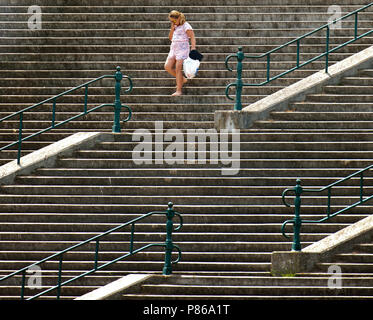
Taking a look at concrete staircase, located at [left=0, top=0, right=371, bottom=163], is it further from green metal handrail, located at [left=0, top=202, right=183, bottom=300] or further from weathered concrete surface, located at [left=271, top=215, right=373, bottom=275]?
weathered concrete surface, located at [left=271, top=215, right=373, bottom=275]

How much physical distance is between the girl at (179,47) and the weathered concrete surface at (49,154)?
2.15 m

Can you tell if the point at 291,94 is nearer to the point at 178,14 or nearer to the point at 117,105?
the point at 178,14

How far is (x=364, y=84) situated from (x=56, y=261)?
6.45 m

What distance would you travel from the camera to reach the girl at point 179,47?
21828 millimetres

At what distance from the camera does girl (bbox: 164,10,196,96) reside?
859 inches

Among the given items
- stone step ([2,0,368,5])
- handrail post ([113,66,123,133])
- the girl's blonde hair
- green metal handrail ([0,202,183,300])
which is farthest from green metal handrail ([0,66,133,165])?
stone step ([2,0,368,5])

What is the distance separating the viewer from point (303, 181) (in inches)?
749

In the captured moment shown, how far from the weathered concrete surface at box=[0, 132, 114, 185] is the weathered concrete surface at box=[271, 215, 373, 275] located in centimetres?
435

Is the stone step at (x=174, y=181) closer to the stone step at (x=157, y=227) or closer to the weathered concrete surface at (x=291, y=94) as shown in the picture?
the stone step at (x=157, y=227)

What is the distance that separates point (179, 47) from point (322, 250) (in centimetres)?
601

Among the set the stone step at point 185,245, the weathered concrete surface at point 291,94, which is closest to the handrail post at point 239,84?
the weathered concrete surface at point 291,94

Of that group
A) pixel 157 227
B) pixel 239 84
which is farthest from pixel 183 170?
pixel 239 84

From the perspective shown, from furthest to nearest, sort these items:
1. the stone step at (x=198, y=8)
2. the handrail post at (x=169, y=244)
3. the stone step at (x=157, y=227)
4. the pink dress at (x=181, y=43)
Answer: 1. the stone step at (x=198, y=8)
2. the pink dress at (x=181, y=43)
3. the stone step at (x=157, y=227)
4. the handrail post at (x=169, y=244)

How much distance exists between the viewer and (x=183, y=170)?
1936 centimetres
